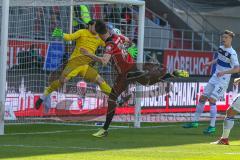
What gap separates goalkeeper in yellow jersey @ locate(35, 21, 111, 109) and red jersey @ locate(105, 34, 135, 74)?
32.6 inches

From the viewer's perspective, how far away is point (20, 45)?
2020 cm

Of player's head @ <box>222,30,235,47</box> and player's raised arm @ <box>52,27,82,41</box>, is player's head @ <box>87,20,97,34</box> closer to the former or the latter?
player's raised arm @ <box>52,27,82,41</box>

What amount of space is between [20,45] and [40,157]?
27.9 ft

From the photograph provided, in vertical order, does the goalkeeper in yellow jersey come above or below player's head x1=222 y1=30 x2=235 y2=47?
below

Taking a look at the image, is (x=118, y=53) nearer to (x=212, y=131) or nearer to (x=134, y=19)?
(x=212, y=131)

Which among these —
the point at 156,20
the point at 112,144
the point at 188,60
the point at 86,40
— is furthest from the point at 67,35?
the point at 156,20

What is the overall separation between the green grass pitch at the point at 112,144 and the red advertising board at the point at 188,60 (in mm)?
10524

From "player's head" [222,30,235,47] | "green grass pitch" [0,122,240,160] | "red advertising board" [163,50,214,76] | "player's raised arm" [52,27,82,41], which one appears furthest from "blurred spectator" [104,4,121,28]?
"red advertising board" [163,50,214,76]

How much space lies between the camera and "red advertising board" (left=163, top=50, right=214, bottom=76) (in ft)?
97.2

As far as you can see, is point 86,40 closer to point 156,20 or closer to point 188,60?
point 188,60

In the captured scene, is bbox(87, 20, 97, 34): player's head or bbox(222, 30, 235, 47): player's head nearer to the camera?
bbox(222, 30, 235, 47): player's head

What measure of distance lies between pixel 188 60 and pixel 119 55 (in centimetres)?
1455

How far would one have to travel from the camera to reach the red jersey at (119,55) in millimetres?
15914

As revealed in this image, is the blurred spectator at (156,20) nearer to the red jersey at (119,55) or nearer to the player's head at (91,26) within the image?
the player's head at (91,26)
